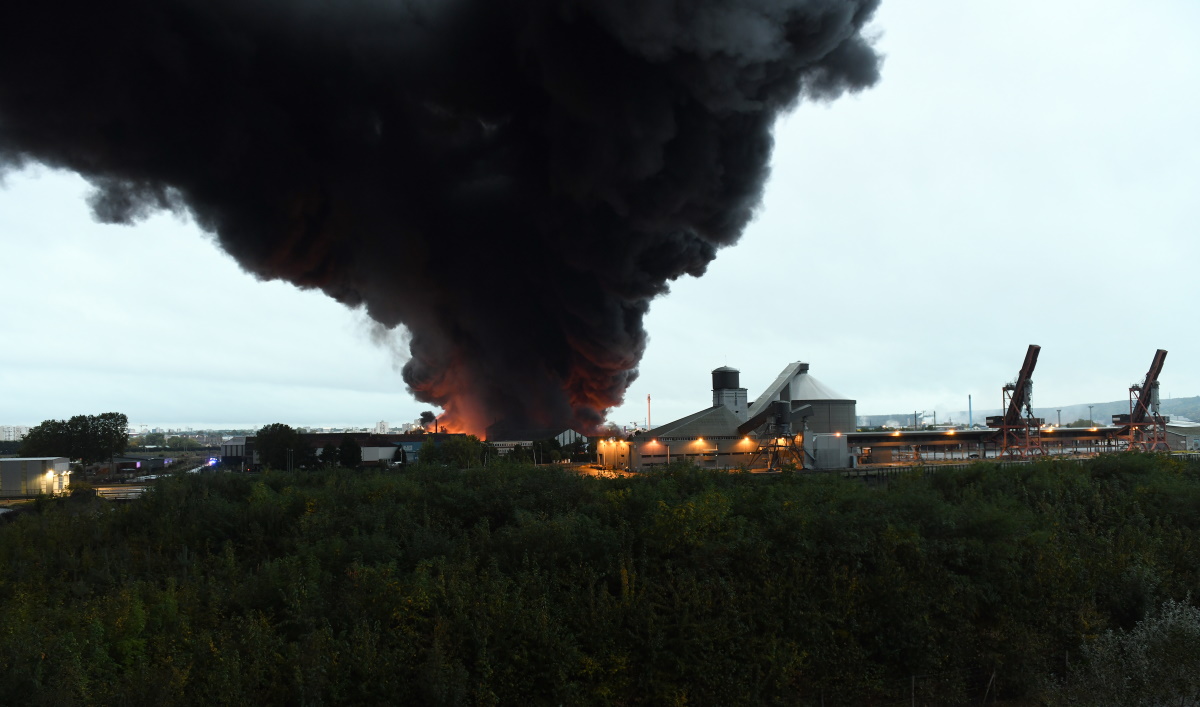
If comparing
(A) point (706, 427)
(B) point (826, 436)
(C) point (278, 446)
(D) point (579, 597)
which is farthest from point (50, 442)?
(D) point (579, 597)

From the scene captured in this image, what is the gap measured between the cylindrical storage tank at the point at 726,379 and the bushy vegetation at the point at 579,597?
4478cm

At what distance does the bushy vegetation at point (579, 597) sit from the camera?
13.8m

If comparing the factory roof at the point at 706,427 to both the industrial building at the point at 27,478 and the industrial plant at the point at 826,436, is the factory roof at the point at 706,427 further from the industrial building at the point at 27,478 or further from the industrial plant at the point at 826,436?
the industrial building at the point at 27,478

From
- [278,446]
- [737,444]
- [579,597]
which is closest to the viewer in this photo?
[579,597]

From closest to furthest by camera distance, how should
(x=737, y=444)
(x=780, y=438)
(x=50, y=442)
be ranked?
(x=780, y=438) → (x=737, y=444) → (x=50, y=442)

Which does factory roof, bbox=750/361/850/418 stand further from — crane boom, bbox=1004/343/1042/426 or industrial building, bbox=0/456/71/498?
industrial building, bbox=0/456/71/498

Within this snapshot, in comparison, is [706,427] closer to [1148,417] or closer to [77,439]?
[1148,417]

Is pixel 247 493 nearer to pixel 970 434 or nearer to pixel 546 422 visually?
pixel 546 422

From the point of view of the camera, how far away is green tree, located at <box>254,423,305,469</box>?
2351 inches

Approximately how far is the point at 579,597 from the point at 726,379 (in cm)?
5454

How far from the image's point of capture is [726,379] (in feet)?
229

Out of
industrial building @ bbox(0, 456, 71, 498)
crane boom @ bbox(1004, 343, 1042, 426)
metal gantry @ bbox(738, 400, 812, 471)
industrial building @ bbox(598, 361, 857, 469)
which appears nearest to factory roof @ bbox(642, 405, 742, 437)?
industrial building @ bbox(598, 361, 857, 469)

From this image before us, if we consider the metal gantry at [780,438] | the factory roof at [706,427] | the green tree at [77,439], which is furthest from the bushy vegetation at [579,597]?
the green tree at [77,439]

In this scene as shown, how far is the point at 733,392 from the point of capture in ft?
226
